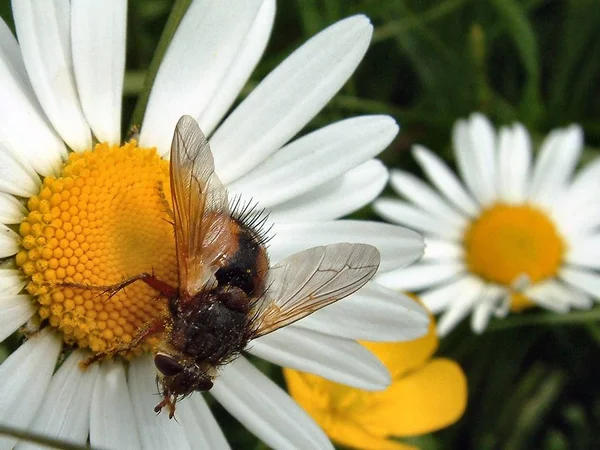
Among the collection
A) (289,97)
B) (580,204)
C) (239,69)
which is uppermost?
(239,69)

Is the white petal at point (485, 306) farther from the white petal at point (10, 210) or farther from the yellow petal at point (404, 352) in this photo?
the white petal at point (10, 210)

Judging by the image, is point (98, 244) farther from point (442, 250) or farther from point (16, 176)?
point (442, 250)

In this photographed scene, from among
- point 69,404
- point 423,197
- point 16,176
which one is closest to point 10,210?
point 16,176

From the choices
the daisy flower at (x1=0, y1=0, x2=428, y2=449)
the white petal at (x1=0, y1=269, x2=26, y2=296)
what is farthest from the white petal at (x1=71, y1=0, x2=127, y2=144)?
the white petal at (x1=0, y1=269, x2=26, y2=296)

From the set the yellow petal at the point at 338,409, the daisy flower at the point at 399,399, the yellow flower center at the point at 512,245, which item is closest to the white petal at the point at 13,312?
the yellow petal at the point at 338,409

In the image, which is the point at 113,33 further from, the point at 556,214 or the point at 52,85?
the point at 556,214

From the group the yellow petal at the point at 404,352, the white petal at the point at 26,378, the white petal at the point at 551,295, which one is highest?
the white petal at the point at 26,378
